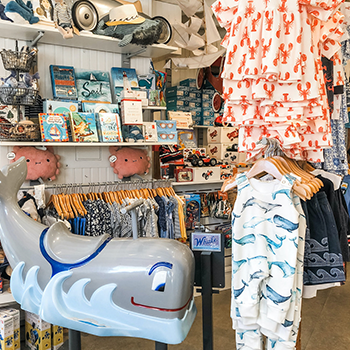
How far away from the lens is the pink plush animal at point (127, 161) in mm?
3359

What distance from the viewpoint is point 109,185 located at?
121 inches

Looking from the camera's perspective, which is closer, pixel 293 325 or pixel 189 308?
pixel 189 308

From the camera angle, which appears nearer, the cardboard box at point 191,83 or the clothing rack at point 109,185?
the clothing rack at point 109,185

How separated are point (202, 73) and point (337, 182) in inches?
143

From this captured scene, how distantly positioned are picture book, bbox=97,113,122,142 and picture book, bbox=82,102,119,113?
4.7 inches

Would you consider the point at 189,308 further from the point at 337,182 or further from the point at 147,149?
the point at 147,149

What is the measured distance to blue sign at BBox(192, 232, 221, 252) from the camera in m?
1.53

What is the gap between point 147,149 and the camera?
12.0 feet

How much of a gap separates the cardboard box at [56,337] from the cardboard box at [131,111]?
1.76m

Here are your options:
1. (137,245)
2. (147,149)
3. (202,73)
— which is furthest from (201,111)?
(137,245)

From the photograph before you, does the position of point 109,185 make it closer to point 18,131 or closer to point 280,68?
point 18,131

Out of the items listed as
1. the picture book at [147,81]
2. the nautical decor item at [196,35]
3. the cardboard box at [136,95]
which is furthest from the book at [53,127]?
the nautical decor item at [196,35]

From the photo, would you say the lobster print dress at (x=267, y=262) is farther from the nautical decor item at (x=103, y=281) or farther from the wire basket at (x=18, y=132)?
the wire basket at (x=18, y=132)

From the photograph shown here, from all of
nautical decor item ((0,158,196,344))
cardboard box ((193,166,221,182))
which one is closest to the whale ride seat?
nautical decor item ((0,158,196,344))
